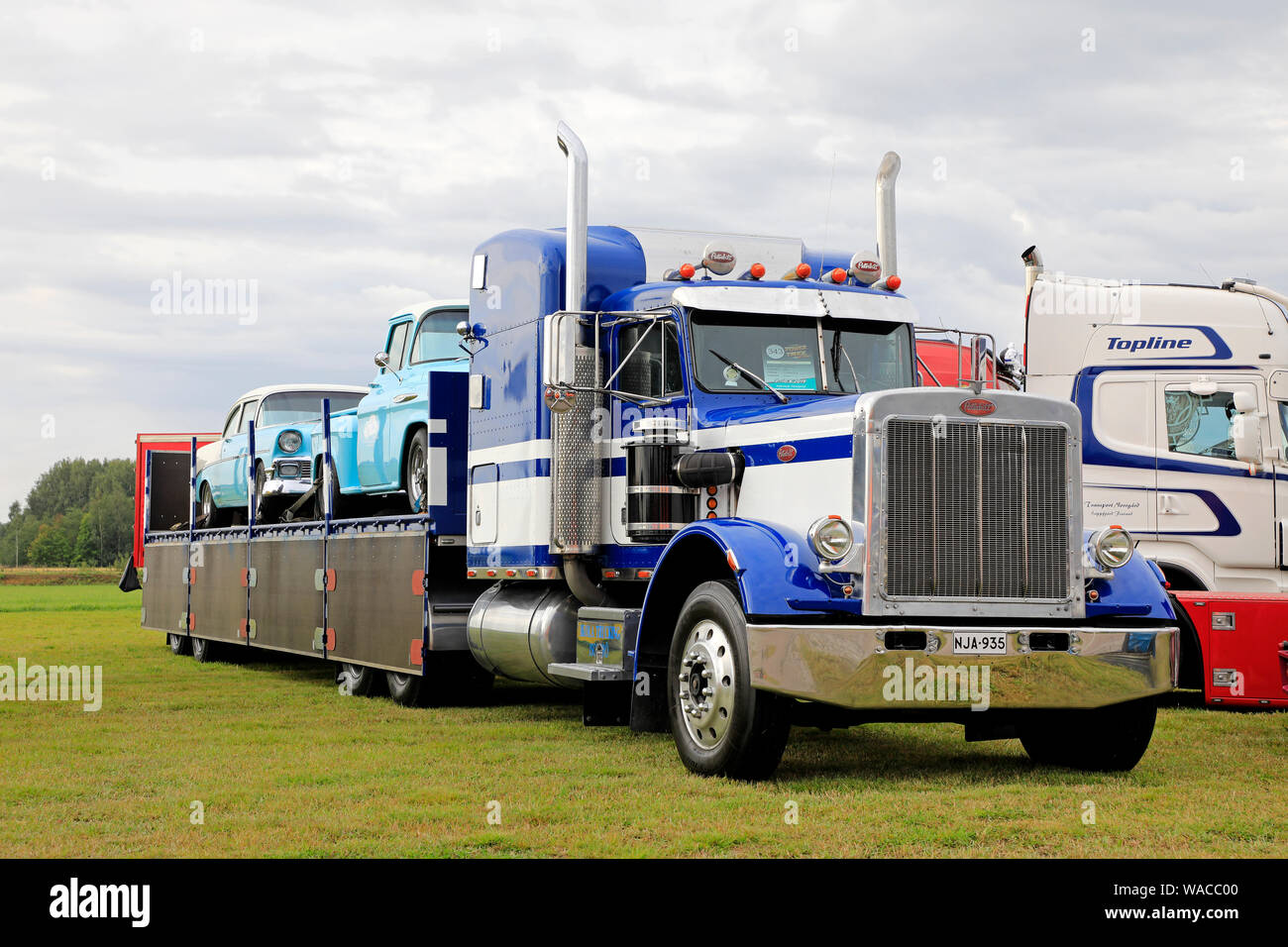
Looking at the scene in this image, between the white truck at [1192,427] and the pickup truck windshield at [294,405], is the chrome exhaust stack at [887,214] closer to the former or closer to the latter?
the white truck at [1192,427]

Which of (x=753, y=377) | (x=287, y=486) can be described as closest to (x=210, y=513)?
(x=287, y=486)

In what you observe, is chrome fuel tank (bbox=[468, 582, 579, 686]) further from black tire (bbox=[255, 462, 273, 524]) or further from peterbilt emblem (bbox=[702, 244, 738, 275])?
black tire (bbox=[255, 462, 273, 524])

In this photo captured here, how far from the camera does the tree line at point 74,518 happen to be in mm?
122812

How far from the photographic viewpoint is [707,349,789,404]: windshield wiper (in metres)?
9.68

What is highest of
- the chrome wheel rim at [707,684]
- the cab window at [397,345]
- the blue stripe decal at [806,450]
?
the cab window at [397,345]

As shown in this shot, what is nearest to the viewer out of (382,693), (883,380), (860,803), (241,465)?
(860,803)

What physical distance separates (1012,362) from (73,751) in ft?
26.3

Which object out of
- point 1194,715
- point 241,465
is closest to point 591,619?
point 1194,715

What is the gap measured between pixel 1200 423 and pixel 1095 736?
505cm

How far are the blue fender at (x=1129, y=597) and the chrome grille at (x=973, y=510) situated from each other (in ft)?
1.11

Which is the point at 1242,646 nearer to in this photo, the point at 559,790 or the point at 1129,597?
the point at 1129,597

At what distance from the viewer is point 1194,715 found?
12547mm

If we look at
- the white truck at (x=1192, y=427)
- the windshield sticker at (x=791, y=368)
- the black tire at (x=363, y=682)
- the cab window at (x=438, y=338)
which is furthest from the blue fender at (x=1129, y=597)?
the black tire at (x=363, y=682)
